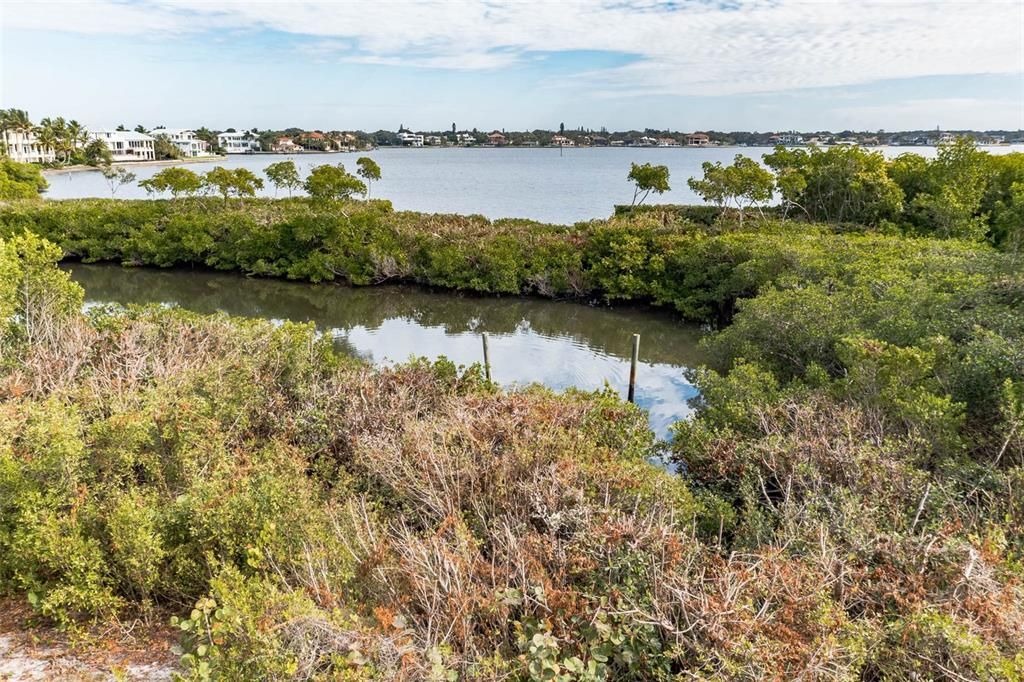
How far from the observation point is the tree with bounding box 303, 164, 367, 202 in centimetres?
2145

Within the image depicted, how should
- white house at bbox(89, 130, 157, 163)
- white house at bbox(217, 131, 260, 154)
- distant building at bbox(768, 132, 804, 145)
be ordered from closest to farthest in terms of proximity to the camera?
white house at bbox(89, 130, 157, 163)
distant building at bbox(768, 132, 804, 145)
white house at bbox(217, 131, 260, 154)

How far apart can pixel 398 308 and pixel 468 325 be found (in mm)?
2921

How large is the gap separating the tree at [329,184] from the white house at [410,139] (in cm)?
15702

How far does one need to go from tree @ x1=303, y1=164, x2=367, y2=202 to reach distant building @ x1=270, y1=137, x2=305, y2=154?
11027 cm

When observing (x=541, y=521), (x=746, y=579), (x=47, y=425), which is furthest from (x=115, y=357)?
(x=746, y=579)

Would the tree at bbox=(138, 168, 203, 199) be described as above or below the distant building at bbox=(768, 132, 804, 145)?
below

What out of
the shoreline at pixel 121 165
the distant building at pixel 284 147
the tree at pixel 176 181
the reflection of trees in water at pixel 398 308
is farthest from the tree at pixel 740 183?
the distant building at pixel 284 147

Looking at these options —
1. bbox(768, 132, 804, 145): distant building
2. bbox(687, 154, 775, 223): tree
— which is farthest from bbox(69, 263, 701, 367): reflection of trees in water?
bbox(768, 132, 804, 145): distant building

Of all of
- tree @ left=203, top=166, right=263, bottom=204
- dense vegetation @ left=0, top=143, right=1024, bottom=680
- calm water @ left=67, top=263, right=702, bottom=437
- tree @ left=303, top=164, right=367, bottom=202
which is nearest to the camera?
dense vegetation @ left=0, top=143, right=1024, bottom=680

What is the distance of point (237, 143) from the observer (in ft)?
415

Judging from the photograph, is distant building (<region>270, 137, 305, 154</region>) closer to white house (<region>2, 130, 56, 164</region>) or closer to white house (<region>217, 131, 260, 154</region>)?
white house (<region>217, 131, 260, 154</region>)

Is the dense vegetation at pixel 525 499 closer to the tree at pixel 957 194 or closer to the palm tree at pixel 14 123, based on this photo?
the tree at pixel 957 194

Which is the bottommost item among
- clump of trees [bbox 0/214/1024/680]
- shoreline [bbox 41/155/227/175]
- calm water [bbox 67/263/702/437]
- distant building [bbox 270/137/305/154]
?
calm water [bbox 67/263/702/437]

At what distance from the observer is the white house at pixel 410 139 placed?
171250 millimetres
